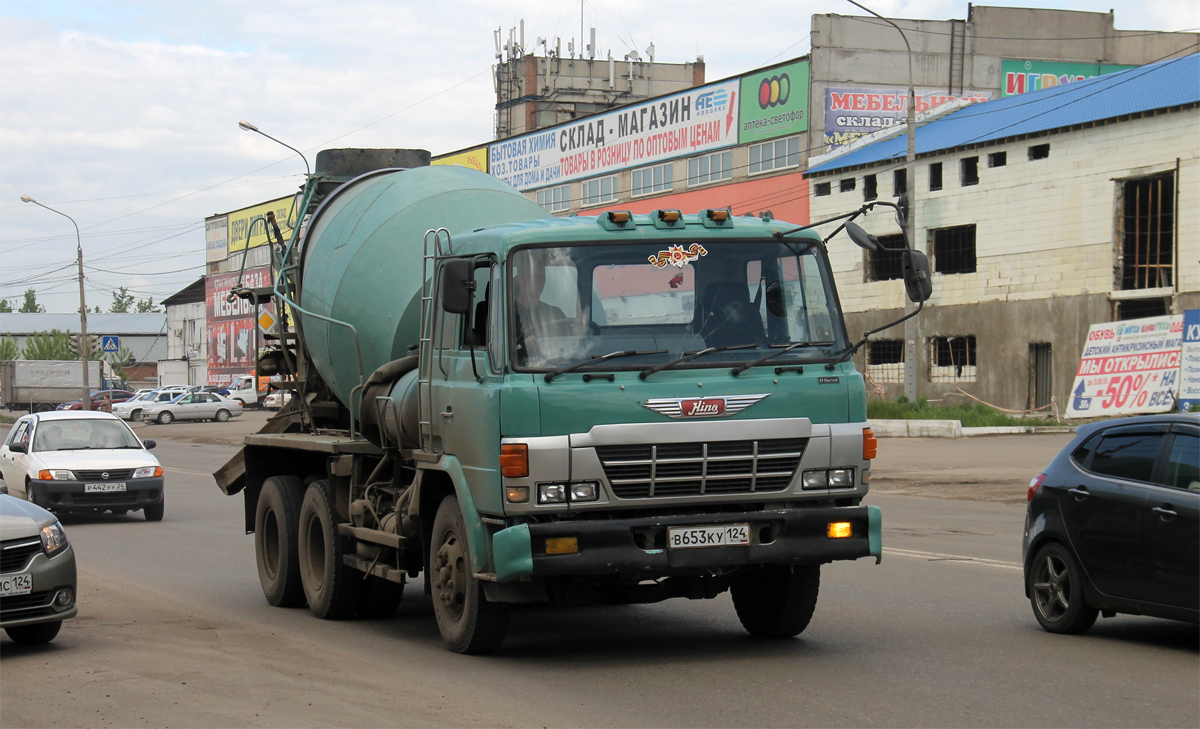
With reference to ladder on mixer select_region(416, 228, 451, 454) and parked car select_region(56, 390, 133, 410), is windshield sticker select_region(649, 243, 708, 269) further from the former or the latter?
parked car select_region(56, 390, 133, 410)

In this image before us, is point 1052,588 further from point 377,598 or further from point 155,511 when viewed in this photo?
point 155,511

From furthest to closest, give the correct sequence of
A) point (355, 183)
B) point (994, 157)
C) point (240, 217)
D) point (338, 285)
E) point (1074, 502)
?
point (240, 217) → point (994, 157) → point (355, 183) → point (338, 285) → point (1074, 502)

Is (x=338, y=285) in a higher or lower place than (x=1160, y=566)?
higher

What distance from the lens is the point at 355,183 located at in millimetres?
11156

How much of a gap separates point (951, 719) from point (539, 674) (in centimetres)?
236

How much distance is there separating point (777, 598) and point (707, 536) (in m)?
1.28

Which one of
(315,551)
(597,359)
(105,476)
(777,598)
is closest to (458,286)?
(597,359)

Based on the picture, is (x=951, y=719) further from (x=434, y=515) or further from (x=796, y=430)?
(x=434, y=515)

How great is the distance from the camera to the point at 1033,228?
39.5 m

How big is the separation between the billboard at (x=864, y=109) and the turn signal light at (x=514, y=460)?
142 ft

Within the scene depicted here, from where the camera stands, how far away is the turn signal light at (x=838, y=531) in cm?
763

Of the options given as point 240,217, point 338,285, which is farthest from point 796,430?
point 240,217

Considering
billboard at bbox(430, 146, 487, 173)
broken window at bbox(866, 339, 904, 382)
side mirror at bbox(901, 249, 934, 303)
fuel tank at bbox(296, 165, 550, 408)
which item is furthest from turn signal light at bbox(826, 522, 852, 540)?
billboard at bbox(430, 146, 487, 173)

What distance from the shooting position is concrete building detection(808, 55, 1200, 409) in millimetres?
35656
